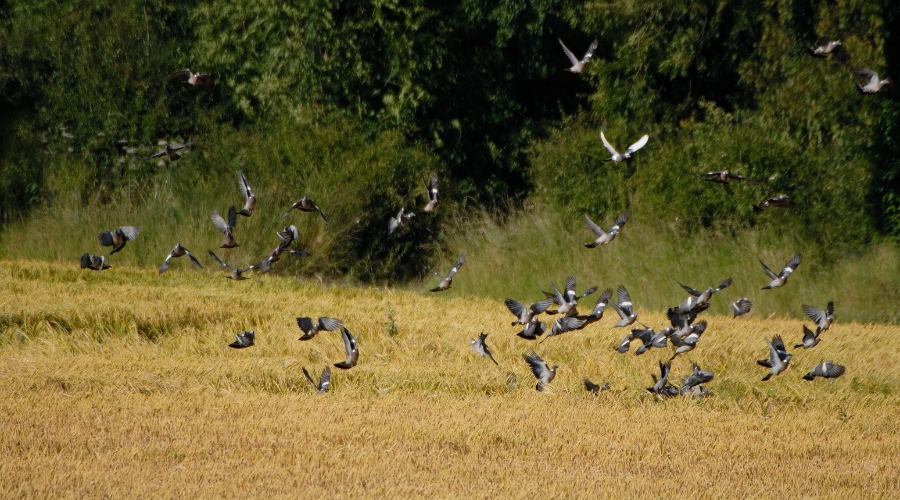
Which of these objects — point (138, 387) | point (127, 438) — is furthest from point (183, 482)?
point (138, 387)

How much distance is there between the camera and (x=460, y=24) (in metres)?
19.4

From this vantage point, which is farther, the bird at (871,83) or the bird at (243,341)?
the bird at (871,83)

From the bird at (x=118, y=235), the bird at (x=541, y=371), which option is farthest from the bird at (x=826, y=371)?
the bird at (x=118, y=235)

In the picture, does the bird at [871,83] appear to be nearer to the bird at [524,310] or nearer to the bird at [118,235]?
the bird at [524,310]

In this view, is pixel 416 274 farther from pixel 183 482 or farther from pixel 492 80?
pixel 183 482

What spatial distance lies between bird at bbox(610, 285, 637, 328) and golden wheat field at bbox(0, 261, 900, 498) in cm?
30

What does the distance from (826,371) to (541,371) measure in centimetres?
231

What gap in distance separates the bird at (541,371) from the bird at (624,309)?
140cm

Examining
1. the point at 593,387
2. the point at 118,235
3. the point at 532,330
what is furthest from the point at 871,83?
the point at 118,235

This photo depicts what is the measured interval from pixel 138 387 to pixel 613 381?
375 cm

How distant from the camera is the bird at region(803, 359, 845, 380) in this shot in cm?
857

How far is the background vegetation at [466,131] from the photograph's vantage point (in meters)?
15.0

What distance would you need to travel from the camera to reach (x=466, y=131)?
2016 centimetres

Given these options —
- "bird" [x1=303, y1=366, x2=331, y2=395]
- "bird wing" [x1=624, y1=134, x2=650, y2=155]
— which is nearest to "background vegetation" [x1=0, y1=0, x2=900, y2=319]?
"bird wing" [x1=624, y1=134, x2=650, y2=155]
